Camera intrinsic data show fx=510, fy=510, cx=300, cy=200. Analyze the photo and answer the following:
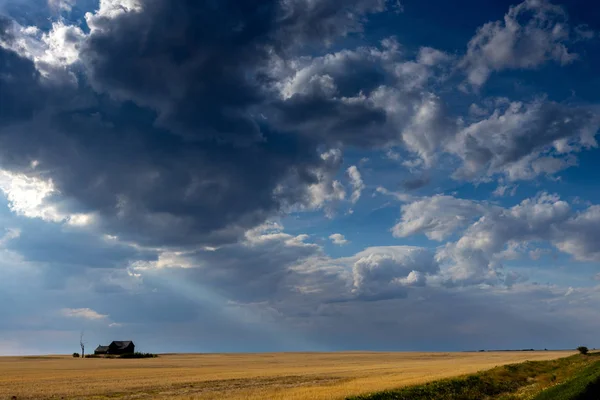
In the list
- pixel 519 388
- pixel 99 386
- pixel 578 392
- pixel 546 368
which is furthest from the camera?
pixel 546 368

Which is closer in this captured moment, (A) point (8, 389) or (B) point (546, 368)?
(A) point (8, 389)

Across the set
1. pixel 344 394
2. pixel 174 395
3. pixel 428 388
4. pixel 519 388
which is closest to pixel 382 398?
pixel 344 394

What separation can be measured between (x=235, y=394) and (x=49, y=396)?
56.4 feet

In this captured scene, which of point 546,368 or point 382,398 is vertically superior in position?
point 382,398

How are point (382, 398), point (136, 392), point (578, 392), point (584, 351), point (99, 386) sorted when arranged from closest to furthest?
point (578, 392), point (382, 398), point (136, 392), point (99, 386), point (584, 351)

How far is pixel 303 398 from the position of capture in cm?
4012

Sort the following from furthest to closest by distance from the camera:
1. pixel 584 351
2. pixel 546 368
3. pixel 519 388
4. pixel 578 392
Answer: pixel 584 351 < pixel 546 368 < pixel 519 388 < pixel 578 392

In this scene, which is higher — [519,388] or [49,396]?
[49,396]

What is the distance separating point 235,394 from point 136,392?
11.1 meters

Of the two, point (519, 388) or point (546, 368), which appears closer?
A: point (519, 388)

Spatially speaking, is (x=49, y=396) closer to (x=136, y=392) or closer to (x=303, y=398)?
(x=136, y=392)

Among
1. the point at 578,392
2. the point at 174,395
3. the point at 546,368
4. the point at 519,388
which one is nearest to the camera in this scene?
the point at 578,392

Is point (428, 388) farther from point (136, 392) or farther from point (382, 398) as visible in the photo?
point (136, 392)

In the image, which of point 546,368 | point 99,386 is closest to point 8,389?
point 99,386
